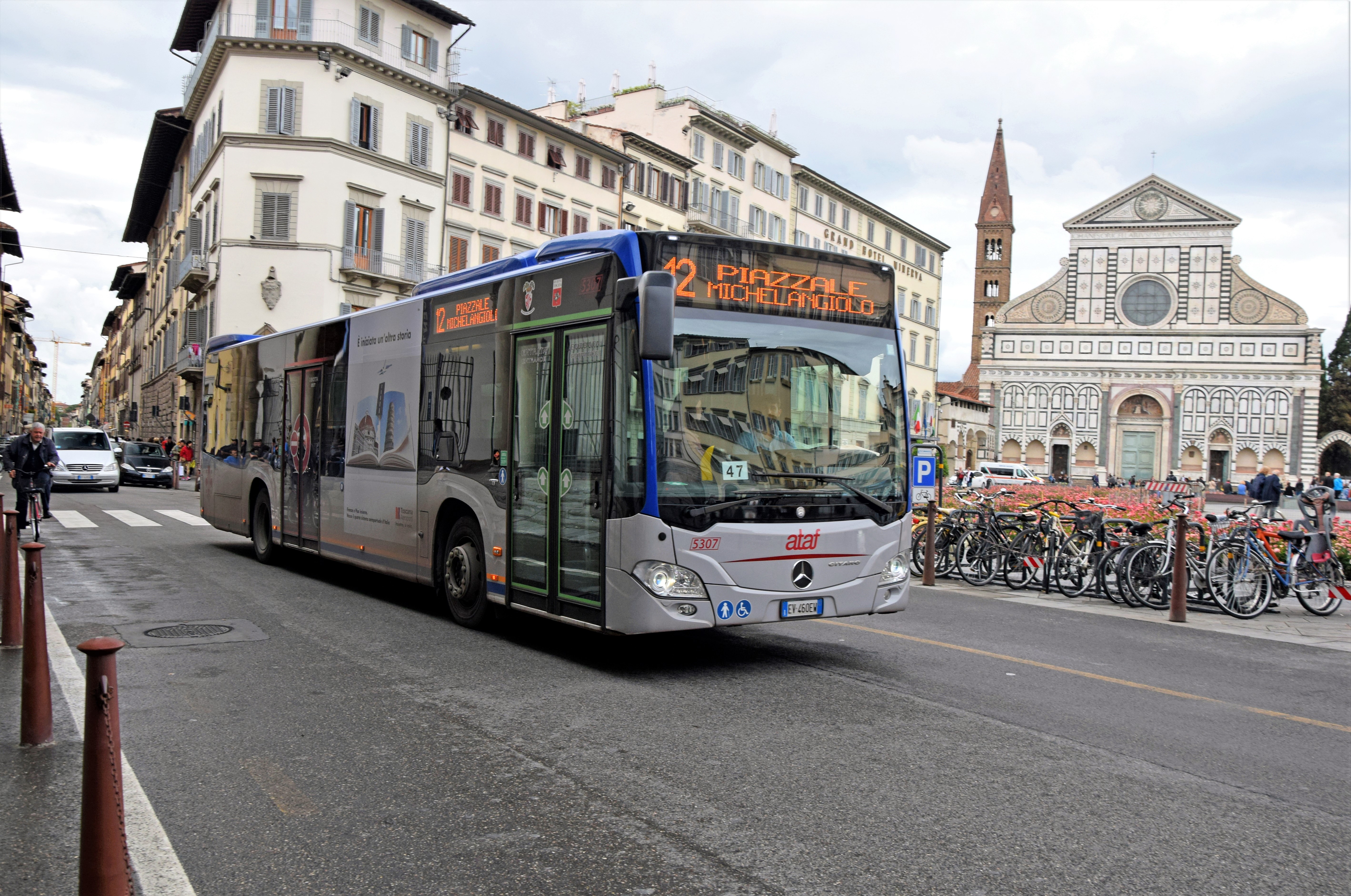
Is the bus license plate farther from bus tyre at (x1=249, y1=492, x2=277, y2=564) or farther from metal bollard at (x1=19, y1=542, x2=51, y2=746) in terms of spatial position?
bus tyre at (x1=249, y1=492, x2=277, y2=564)

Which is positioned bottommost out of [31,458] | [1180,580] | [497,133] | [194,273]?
[1180,580]

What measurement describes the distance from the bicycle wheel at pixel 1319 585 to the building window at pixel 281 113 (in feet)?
109

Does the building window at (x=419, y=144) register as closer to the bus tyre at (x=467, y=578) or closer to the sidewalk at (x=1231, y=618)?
the sidewalk at (x=1231, y=618)

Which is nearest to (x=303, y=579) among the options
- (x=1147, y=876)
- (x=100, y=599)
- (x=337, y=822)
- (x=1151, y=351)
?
(x=100, y=599)

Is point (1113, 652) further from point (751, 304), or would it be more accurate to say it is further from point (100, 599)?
point (100, 599)

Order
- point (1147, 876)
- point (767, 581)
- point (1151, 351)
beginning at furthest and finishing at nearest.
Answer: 1. point (1151, 351)
2. point (767, 581)
3. point (1147, 876)

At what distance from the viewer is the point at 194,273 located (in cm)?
3844

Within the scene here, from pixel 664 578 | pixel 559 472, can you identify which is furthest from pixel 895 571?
pixel 559 472

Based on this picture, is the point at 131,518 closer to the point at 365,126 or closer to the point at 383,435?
the point at 383,435

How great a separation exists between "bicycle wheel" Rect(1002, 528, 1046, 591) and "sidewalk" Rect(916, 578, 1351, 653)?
17cm

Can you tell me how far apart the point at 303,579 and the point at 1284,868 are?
966cm

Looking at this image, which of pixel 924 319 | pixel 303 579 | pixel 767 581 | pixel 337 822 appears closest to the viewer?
pixel 337 822

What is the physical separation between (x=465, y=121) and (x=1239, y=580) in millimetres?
35093

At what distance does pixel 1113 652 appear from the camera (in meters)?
8.65
